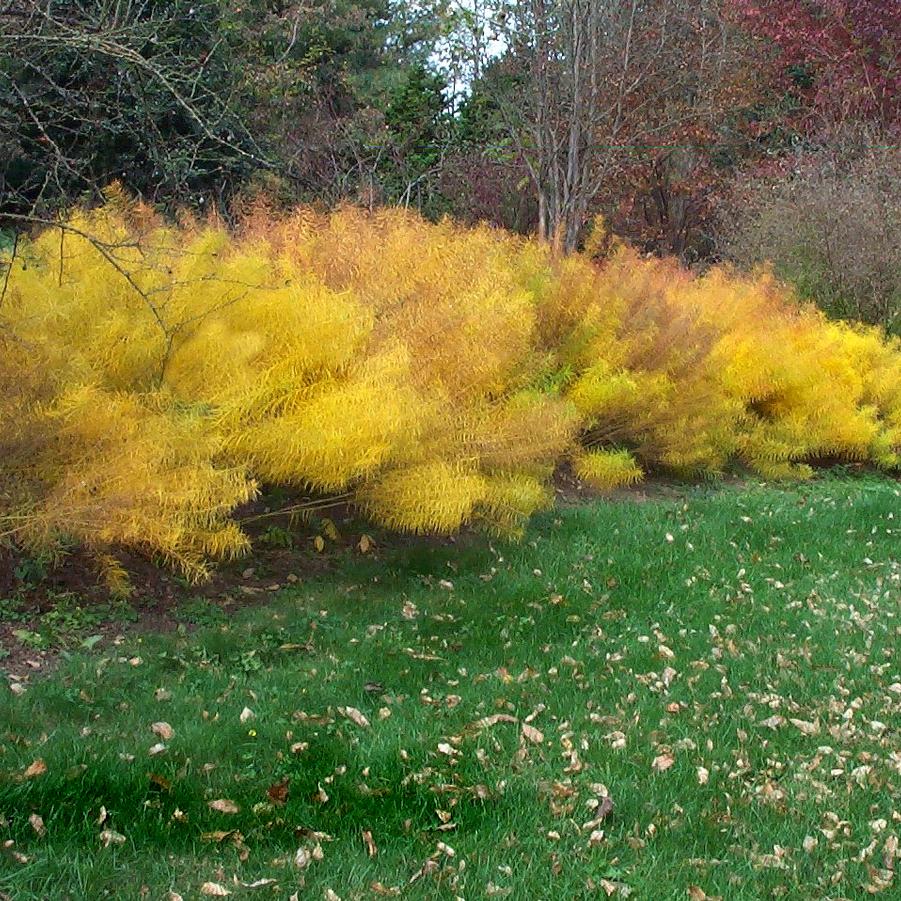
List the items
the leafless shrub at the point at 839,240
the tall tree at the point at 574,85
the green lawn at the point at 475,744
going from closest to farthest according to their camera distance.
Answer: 1. the green lawn at the point at 475,744
2. the tall tree at the point at 574,85
3. the leafless shrub at the point at 839,240

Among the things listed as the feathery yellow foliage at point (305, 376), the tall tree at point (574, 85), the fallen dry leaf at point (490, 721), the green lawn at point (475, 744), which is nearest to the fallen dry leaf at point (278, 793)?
the green lawn at point (475, 744)

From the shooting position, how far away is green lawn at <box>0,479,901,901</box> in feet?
10.9

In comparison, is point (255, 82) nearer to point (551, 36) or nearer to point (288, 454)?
point (551, 36)

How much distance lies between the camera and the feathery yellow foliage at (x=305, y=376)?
488 cm

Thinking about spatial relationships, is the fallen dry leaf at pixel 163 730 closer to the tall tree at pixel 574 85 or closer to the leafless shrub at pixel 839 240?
the tall tree at pixel 574 85

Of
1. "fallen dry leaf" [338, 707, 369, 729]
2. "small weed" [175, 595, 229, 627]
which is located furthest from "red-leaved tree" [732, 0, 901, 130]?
"fallen dry leaf" [338, 707, 369, 729]

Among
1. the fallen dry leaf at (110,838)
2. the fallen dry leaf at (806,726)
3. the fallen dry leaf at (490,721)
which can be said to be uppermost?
the fallen dry leaf at (806,726)

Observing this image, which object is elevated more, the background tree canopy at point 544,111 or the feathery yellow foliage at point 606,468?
the background tree canopy at point 544,111

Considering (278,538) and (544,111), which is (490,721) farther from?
(544,111)

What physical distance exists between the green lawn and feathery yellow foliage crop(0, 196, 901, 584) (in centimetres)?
58

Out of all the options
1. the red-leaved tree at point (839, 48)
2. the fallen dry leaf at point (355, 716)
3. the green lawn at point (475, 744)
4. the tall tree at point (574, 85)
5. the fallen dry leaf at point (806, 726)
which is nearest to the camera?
the green lawn at point (475, 744)

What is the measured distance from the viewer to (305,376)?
583cm

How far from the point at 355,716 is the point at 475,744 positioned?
1.73ft

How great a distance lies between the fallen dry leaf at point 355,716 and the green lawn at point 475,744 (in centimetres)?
2
